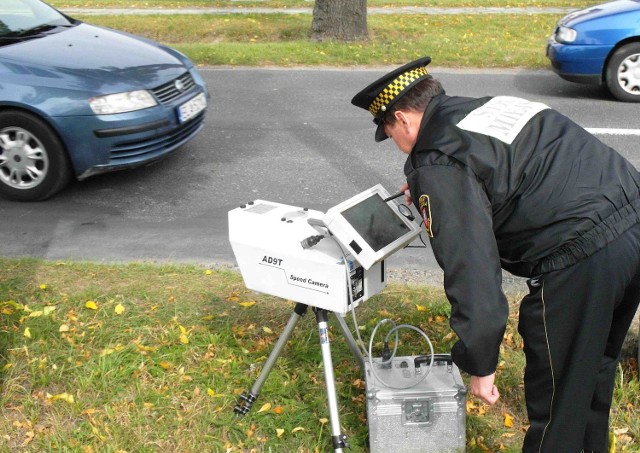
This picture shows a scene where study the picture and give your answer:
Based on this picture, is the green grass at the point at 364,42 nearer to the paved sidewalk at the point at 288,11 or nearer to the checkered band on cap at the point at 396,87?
the paved sidewalk at the point at 288,11

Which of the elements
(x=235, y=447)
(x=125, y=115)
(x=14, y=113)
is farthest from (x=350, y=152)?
(x=235, y=447)

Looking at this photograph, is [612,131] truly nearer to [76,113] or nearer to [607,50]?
[607,50]

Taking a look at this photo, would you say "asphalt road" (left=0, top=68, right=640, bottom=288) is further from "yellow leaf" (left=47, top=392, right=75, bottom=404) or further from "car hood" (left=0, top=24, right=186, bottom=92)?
"yellow leaf" (left=47, top=392, right=75, bottom=404)

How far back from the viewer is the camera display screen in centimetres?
314

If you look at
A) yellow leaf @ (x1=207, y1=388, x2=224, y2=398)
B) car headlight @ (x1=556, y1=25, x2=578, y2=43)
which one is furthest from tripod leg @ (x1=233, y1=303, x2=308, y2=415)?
car headlight @ (x1=556, y1=25, x2=578, y2=43)

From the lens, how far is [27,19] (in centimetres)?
757

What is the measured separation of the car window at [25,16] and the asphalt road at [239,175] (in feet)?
4.92

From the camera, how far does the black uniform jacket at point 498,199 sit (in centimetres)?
270

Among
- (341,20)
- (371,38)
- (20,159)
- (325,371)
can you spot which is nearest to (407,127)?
(325,371)

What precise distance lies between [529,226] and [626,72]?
711 centimetres

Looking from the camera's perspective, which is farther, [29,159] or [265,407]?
[29,159]

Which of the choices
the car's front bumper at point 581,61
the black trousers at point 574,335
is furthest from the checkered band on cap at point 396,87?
the car's front bumper at point 581,61

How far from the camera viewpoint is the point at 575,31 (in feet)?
31.0

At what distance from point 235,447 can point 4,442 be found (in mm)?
1019
